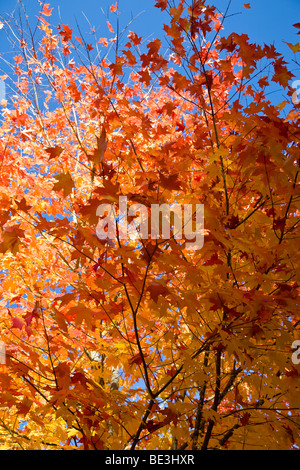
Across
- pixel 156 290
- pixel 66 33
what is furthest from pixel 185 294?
pixel 66 33

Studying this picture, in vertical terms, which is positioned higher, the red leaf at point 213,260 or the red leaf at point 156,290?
the red leaf at point 213,260

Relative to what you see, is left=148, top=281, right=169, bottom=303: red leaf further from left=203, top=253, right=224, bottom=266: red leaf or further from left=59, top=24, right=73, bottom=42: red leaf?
left=59, top=24, right=73, bottom=42: red leaf

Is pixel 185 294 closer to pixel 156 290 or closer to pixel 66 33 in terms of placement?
pixel 156 290

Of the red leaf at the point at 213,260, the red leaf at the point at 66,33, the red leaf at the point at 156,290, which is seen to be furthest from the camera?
the red leaf at the point at 66,33

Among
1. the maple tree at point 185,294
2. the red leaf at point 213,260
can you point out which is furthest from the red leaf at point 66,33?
the red leaf at point 213,260

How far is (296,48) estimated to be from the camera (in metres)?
3.43

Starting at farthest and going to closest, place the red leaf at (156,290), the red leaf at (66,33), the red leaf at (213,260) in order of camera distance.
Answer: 1. the red leaf at (66,33)
2. the red leaf at (213,260)
3. the red leaf at (156,290)

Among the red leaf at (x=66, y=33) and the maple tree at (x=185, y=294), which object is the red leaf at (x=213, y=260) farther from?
the red leaf at (x=66, y=33)

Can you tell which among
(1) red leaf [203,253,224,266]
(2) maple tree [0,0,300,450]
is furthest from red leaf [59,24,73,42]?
(1) red leaf [203,253,224,266]

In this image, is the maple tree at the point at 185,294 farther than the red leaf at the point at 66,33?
No

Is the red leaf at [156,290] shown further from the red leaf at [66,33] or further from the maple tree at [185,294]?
the red leaf at [66,33]
